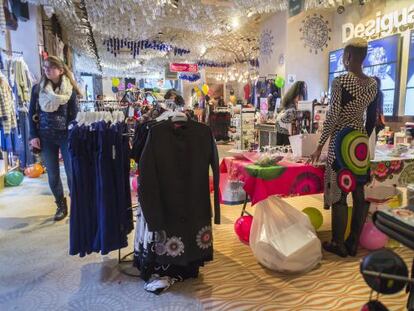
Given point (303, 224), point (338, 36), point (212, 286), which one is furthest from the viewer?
point (338, 36)

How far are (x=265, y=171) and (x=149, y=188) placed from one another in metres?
0.86

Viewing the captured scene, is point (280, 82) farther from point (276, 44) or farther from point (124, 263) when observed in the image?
point (124, 263)

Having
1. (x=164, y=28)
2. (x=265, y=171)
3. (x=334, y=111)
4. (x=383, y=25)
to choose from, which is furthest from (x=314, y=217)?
(x=164, y=28)

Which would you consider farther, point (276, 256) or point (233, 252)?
point (233, 252)

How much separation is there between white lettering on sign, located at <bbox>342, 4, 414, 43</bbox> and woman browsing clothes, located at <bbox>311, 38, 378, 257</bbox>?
13.2 ft

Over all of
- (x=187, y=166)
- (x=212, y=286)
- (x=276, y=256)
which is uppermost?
(x=187, y=166)

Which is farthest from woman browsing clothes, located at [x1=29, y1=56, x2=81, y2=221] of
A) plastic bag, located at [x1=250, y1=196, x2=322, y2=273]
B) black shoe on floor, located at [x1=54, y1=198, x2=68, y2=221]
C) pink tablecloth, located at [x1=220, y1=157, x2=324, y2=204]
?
plastic bag, located at [x1=250, y1=196, x2=322, y2=273]

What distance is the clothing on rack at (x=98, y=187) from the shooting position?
215 centimetres

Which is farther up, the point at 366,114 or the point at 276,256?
the point at 366,114

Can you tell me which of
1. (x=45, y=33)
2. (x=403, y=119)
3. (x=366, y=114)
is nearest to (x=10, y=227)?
(x=366, y=114)

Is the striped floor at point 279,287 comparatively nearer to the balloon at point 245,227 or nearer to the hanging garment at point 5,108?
the balloon at point 245,227

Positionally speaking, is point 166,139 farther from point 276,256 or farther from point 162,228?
point 276,256

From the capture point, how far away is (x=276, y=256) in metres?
2.29

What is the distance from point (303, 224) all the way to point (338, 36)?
618cm
